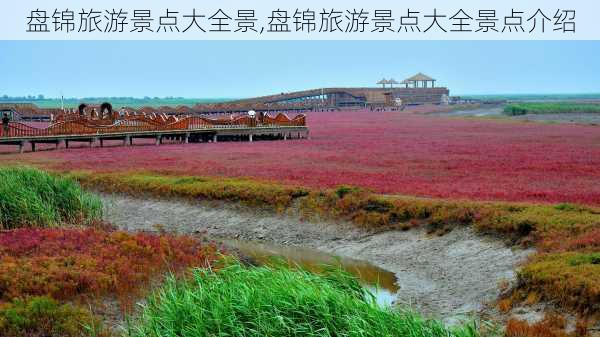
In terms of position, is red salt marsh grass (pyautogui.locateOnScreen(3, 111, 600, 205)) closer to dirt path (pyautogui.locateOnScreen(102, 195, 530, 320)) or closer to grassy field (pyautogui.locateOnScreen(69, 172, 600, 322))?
grassy field (pyautogui.locateOnScreen(69, 172, 600, 322))

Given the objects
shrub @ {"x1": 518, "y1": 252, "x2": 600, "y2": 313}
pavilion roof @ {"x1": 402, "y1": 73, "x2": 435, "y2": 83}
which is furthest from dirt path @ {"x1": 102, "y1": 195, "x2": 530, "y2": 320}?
pavilion roof @ {"x1": 402, "y1": 73, "x2": 435, "y2": 83}

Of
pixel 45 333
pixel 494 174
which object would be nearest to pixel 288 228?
pixel 494 174

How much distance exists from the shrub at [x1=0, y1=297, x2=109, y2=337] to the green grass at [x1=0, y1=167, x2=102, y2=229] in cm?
758

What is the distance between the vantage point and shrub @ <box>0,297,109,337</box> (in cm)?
1349

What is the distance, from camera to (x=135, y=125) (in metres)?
54.5

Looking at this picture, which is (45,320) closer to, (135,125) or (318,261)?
(318,261)

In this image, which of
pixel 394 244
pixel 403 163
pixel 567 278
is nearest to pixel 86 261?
pixel 394 244

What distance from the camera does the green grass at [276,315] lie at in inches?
442

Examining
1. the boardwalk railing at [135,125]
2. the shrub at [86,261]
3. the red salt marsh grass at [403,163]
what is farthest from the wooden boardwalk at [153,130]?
the shrub at [86,261]

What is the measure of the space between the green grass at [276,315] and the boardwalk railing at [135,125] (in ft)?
123

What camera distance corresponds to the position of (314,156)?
4303 centimetres

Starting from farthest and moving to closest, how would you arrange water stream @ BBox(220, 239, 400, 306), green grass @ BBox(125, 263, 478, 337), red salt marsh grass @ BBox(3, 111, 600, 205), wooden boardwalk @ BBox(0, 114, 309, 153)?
wooden boardwalk @ BBox(0, 114, 309, 153) → red salt marsh grass @ BBox(3, 111, 600, 205) → water stream @ BBox(220, 239, 400, 306) → green grass @ BBox(125, 263, 478, 337)

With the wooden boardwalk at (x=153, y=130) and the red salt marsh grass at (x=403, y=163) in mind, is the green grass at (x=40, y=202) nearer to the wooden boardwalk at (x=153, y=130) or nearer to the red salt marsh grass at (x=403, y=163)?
the red salt marsh grass at (x=403, y=163)

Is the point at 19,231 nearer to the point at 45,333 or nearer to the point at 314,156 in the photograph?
the point at 45,333
